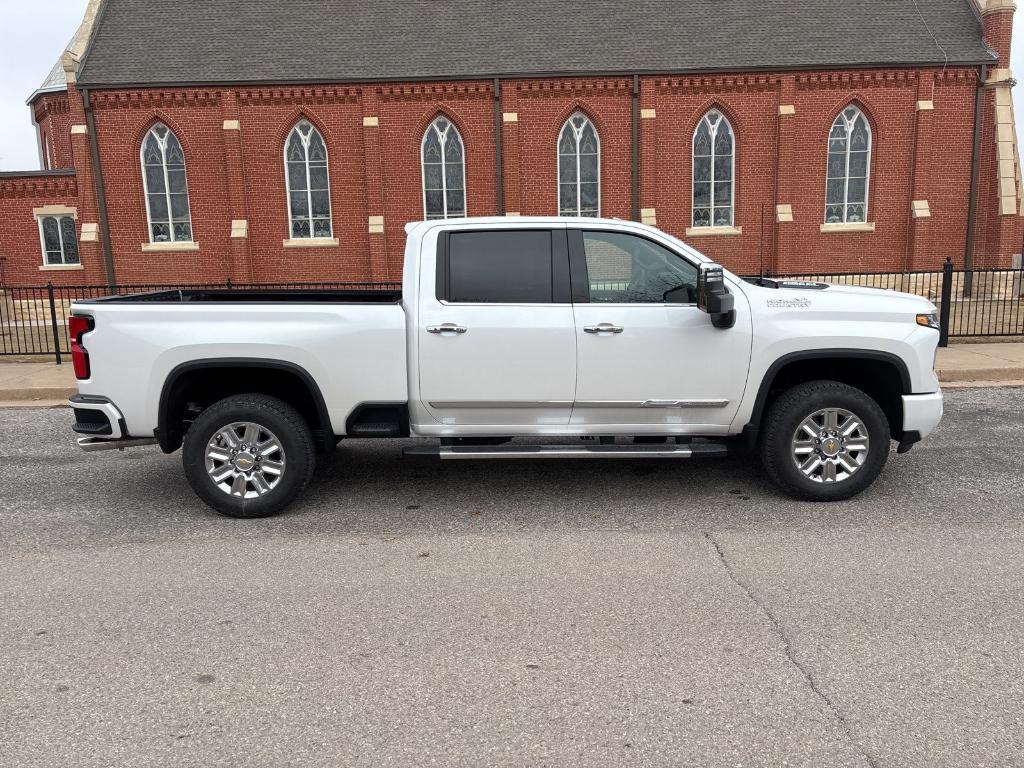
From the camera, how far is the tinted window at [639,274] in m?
Answer: 5.44

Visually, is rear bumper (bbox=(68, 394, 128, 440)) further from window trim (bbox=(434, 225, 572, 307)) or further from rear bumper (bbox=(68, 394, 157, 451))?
window trim (bbox=(434, 225, 572, 307))

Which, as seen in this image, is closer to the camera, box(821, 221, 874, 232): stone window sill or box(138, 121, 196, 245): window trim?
box(138, 121, 196, 245): window trim

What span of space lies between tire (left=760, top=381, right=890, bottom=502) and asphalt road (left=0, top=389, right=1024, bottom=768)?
0.60ft

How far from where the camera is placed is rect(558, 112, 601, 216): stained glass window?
22922 mm

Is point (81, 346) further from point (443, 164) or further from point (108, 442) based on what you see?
point (443, 164)

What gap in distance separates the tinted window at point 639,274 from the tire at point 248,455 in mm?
2383

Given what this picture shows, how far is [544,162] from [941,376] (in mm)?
14920

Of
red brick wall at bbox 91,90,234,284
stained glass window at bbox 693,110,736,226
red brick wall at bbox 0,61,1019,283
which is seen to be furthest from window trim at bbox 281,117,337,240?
stained glass window at bbox 693,110,736,226

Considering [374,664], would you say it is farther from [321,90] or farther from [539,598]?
[321,90]

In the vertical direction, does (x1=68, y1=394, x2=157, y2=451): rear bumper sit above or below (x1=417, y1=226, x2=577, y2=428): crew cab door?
below

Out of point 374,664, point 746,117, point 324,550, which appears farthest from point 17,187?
point 374,664

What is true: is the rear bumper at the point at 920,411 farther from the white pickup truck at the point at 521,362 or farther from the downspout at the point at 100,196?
the downspout at the point at 100,196

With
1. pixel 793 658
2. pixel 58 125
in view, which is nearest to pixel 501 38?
pixel 58 125

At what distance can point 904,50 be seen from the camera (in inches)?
884
